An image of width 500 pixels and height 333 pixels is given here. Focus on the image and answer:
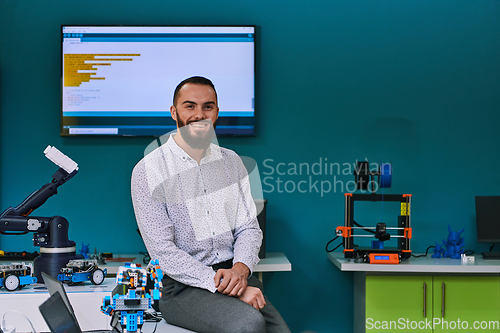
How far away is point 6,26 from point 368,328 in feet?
10.3

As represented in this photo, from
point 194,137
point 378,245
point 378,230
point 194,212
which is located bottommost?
point 378,245

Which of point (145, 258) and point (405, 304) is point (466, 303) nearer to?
point (405, 304)

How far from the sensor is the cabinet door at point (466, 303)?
8.20 ft

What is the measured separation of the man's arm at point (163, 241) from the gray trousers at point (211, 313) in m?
0.05

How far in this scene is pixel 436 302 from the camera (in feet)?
8.23

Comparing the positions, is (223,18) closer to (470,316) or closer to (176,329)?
(176,329)

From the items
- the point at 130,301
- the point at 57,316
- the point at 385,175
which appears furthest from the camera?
the point at 385,175

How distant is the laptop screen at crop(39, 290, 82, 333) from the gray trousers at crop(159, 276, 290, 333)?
0.60 metres

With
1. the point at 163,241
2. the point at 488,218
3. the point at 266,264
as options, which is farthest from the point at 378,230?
the point at 163,241

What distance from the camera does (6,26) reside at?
302cm

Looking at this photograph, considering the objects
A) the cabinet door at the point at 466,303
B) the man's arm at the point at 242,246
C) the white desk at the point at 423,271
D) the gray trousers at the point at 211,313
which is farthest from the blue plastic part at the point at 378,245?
the gray trousers at the point at 211,313

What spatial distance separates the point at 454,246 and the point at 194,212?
1.79 metres

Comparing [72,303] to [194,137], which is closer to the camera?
[72,303]

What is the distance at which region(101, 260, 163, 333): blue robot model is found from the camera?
127 centimetres
